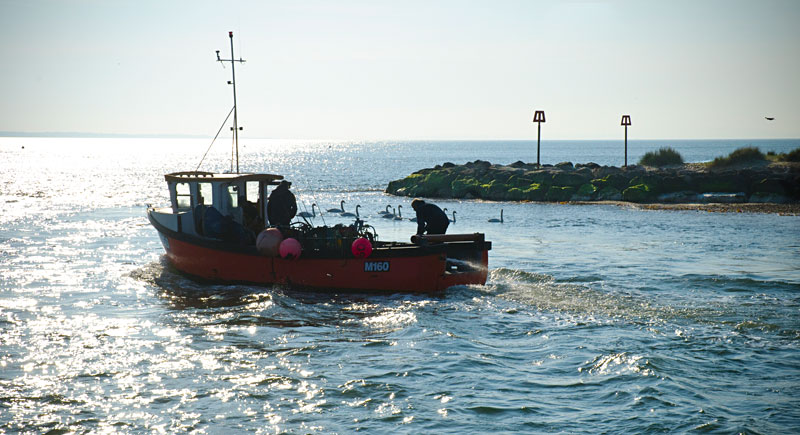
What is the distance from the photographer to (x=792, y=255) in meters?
20.3

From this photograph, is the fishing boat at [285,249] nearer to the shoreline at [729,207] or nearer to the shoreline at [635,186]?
the shoreline at [729,207]

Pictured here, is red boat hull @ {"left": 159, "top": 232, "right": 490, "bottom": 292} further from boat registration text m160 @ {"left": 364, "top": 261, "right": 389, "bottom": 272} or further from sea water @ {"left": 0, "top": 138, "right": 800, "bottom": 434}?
sea water @ {"left": 0, "top": 138, "right": 800, "bottom": 434}

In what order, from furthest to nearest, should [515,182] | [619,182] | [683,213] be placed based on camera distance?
[515,182] < [619,182] < [683,213]

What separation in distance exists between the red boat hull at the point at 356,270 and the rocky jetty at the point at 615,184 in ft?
92.5

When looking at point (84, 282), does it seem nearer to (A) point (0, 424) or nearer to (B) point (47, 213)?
(A) point (0, 424)

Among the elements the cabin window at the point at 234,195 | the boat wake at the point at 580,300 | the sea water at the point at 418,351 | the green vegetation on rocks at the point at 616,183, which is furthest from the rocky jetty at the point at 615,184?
the cabin window at the point at 234,195

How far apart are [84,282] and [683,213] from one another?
28.1 meters

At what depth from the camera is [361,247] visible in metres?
13.9

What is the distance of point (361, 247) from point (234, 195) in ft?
15.0

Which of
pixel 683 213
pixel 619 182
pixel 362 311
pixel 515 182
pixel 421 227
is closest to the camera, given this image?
pixel 362 311

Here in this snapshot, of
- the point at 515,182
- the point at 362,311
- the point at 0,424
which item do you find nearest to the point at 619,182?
the point at 515,182

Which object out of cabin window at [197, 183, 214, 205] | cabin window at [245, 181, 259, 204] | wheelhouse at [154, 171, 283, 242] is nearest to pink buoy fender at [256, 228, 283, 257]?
wheelhouse at [154, 171, 283, 242]

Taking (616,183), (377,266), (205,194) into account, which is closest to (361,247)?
(377,266)

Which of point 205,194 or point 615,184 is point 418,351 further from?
point 615,184
